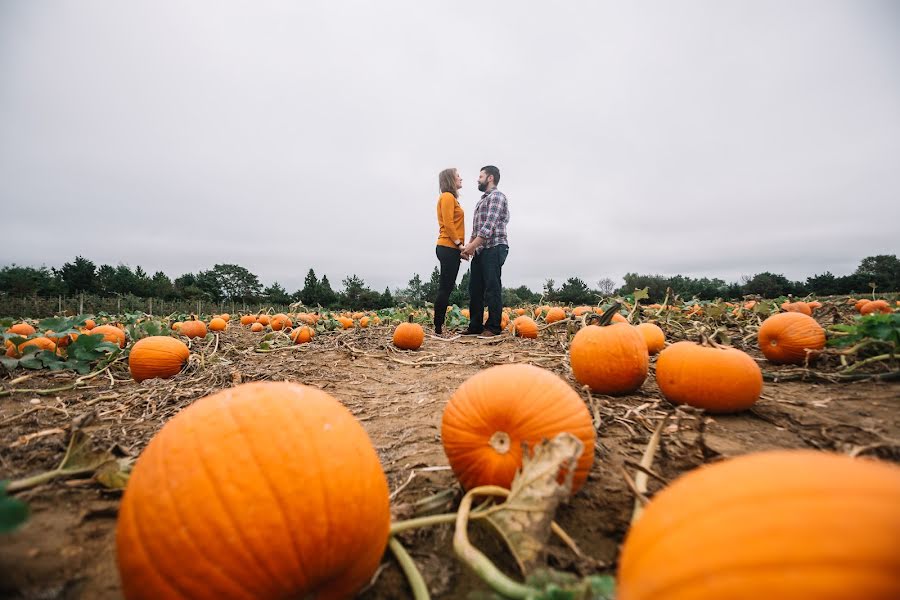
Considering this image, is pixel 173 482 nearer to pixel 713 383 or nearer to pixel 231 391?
pixel 231 391

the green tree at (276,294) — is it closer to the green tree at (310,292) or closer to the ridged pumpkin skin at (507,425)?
the green tree at (310,292)

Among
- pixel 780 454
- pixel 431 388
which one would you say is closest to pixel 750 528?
pixel 780 454

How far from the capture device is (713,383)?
2424 millimetres

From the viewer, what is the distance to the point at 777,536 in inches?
25.5

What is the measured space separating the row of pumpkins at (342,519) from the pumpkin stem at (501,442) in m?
0.52

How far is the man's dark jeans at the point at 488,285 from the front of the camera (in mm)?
7191

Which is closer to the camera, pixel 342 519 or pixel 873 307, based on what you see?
pixel 342 519

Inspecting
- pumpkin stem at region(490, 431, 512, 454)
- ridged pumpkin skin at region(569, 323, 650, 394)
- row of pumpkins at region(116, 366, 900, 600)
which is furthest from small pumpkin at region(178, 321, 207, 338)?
pumpkin stem at region(490, 431, 512, 454)

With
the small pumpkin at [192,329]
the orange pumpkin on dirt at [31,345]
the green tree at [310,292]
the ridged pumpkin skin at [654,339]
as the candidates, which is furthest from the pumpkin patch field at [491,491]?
the green tree at [310,292]

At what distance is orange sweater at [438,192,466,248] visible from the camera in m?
7.18

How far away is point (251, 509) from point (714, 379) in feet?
8.53

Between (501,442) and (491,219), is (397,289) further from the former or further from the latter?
(501,442)

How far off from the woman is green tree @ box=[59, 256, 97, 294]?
3034cm

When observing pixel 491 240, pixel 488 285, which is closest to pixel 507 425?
pixel 488 285
